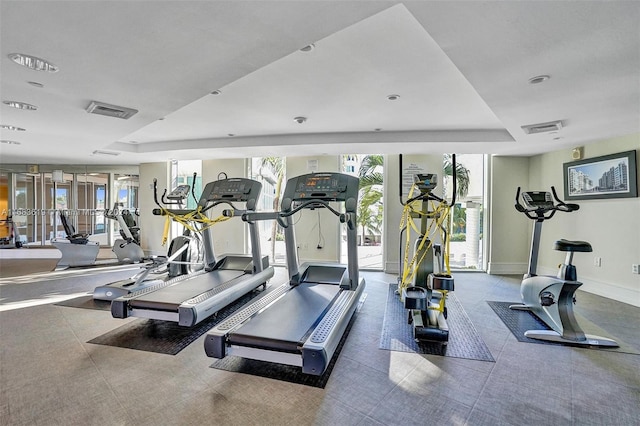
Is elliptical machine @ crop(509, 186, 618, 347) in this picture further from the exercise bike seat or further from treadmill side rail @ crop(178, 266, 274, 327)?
treadmill side rail @ crop(178, 266, 274, 327)

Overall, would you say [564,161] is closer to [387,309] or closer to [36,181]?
[387,309]

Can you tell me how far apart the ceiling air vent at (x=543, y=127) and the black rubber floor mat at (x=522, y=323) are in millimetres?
2282

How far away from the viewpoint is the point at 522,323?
12.3 ft

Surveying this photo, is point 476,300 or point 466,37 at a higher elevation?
point 466,37

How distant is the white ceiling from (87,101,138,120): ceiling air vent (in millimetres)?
121

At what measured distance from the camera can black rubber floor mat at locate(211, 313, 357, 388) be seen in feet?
8.29

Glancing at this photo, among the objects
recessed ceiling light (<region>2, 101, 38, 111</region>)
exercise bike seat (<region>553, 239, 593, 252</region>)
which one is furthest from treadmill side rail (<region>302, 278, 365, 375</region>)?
recessed ceiling light (<region>2, 101, 38, 111</region>)

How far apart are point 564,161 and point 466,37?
4.79 meters

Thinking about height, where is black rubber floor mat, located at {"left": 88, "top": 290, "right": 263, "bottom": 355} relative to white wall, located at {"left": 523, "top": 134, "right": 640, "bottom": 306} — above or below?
below

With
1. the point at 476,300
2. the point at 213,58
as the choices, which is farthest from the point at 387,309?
the point at 213,58

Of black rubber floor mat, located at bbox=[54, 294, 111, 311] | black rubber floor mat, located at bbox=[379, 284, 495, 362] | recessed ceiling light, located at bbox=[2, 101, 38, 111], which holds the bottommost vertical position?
black rubber floor mat, located at bbox=[379, 284, 495, 362]

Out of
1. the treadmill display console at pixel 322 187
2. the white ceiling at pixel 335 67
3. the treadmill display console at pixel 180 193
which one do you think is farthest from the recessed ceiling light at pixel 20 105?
the treadmill display console at pixel 322 187

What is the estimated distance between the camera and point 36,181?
361 inches

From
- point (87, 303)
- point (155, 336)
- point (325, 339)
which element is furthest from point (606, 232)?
point (87, 303)
